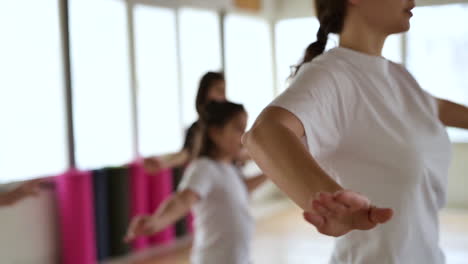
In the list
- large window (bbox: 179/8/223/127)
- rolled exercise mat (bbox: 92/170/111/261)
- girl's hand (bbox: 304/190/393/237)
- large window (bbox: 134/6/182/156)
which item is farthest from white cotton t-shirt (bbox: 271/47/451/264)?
large window (bbox: 179/8/223/127)

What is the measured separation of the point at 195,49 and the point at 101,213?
2140 mm

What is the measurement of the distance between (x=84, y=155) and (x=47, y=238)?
0.66 m

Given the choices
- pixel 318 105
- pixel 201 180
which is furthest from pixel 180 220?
pixel 318 105

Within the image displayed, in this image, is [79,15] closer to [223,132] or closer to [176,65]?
[176,65]

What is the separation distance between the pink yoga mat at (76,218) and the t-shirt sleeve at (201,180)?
7.48 ft

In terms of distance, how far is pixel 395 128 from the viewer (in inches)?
40.0

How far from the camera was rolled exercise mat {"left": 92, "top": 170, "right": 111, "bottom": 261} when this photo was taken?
485cm

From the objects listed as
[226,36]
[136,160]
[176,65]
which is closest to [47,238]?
[136,160]

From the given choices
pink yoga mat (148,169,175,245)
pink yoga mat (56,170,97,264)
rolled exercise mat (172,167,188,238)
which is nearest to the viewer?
pink yoga mat (56,170,97,264)

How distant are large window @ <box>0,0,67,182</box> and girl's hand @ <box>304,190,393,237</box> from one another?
3944 millimetres

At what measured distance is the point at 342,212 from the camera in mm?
636

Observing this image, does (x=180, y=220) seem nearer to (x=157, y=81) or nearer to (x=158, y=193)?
(x=158, y=193)

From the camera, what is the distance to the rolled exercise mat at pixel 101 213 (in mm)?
4848

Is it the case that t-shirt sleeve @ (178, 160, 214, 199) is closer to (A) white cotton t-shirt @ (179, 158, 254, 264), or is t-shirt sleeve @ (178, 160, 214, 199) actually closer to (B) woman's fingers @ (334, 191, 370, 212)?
(A) white cotton t-shirt @ (179, 158, 254, 264)
